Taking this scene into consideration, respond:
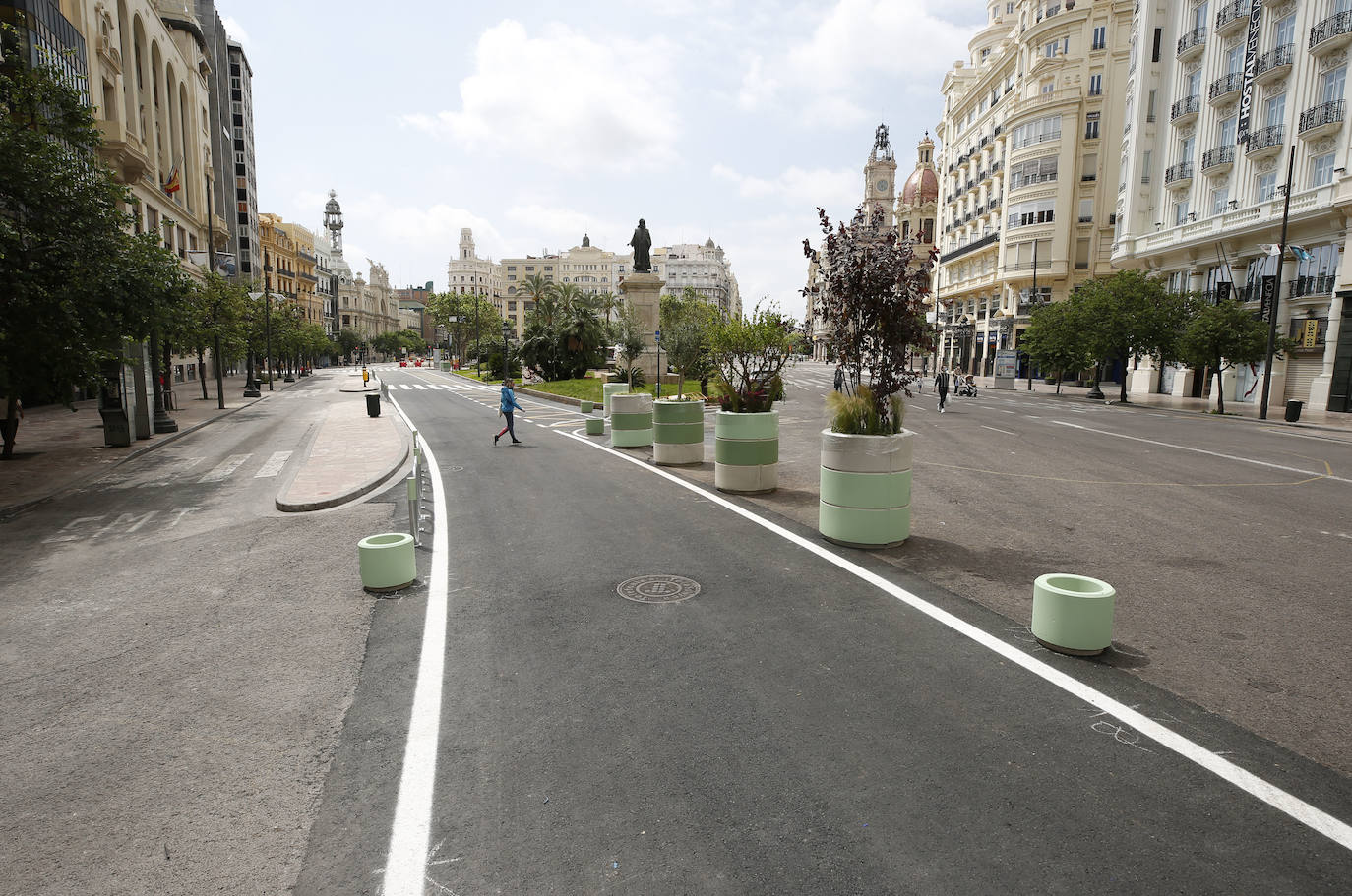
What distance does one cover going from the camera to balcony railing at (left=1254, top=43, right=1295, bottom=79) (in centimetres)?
3306

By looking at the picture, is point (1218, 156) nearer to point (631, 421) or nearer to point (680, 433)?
point (631, 421)

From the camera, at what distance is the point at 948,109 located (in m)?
78.2

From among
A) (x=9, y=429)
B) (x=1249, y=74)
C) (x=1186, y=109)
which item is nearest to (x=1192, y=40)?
(x=1186, y=109)

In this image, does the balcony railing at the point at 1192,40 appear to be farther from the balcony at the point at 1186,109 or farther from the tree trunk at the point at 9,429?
the tree trunk at the point at 9,429

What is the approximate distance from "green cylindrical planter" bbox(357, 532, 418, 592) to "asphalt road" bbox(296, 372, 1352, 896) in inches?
18.0

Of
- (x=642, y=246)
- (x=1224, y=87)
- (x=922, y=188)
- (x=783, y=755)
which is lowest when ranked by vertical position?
(x=783, y=755)

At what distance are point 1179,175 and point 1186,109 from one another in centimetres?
357

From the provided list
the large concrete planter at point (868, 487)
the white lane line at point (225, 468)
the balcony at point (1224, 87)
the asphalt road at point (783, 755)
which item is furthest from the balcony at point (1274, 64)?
the white lane line at point (225, 468)

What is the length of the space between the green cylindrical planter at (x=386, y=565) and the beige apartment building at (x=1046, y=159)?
5476 centimetres

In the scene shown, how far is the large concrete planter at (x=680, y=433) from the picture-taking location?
570 inches

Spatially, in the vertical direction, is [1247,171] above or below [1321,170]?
above

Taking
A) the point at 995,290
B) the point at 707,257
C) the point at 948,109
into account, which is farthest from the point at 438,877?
the point at 707,257

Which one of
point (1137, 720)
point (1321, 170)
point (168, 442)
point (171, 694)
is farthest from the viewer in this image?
point (1321, 170)

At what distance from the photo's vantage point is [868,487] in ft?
26.8
